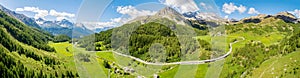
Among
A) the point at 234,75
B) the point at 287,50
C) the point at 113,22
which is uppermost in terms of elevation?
the point at 113,22

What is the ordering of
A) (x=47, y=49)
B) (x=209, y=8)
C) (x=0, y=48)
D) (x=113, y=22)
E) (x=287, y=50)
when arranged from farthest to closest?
(x=47, y=49), (x=0, y=48), (x=287, y=50), (x=113, y=22), (x=209, y=8)

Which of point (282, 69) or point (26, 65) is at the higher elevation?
point (26, 65)

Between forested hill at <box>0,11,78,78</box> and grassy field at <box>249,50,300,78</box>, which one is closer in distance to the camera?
grassy field at <box>249,50,300,78</box>

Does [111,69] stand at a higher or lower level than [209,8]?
lower

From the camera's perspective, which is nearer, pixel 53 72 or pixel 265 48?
pixel 53 72

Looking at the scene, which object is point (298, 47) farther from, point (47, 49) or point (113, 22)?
point (47, 49)

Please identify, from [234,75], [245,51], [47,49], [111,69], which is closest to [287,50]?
[234,75]

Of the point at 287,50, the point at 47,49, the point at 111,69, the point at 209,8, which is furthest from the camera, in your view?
the point at 47,49

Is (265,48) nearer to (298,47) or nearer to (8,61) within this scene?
(298,47)

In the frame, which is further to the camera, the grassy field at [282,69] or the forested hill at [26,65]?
the forested hill at [26,65]

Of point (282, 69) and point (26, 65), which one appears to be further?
point (26, 65)
